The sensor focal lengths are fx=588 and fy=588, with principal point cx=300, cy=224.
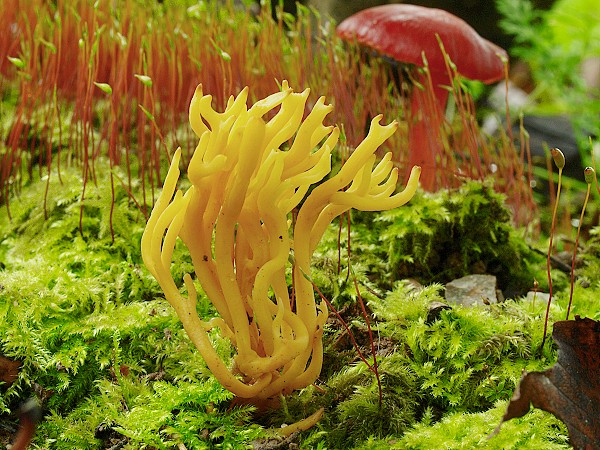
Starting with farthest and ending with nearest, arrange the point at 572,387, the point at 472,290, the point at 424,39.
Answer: the point at 424,39, the point at 472,290, the point at 572,387

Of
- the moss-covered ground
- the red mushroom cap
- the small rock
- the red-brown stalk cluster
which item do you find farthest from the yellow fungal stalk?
the red mushroom cap

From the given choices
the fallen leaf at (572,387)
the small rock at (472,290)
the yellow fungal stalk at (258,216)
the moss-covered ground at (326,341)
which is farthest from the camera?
the small rock at (472,290)

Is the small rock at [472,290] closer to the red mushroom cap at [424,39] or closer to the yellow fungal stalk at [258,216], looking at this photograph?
the yellow fungal stalk at [258,216]

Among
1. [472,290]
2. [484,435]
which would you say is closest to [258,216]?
[484,435]

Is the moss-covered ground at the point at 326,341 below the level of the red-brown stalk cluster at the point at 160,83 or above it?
below

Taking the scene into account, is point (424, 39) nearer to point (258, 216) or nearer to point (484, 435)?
point (258, 216)

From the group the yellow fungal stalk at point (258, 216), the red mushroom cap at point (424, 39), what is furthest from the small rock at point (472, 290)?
the red mushroom cap at point (424, 39)

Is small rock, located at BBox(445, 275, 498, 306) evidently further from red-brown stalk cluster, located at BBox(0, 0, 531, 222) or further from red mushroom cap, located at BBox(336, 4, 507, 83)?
red mushroom cap, located at BBox(336, 4, 507, 83)
